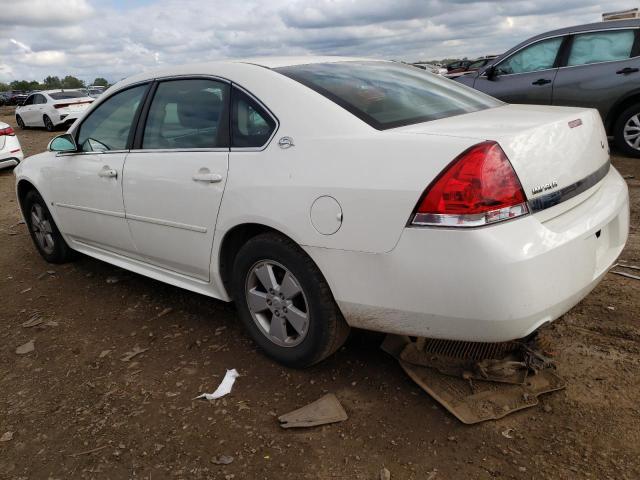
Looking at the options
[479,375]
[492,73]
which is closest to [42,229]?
[479,375]

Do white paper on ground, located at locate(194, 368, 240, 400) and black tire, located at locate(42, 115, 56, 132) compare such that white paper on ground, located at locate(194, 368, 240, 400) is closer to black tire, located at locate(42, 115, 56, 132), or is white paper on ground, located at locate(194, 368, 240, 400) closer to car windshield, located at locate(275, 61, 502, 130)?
car windshield, located at locate(275, 61, 502, 130)

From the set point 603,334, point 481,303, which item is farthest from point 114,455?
point 603,334

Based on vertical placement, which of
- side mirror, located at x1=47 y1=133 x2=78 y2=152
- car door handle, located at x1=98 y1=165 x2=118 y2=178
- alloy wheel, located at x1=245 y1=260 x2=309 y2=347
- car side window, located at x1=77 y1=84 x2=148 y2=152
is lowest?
alloy wheel, located at x1=245 y1=260 x2=309 y2=347

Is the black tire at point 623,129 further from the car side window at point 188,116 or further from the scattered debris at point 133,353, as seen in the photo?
the scattered debris at point 133,353

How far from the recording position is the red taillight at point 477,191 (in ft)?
6.66

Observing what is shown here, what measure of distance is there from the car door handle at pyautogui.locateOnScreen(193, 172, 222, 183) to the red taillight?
3.95ft

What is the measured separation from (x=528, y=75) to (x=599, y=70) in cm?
89

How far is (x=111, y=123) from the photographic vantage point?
382 cm

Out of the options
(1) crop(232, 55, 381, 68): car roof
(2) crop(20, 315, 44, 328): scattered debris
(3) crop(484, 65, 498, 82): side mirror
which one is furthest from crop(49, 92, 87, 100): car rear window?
(1) crop(232, 55, 381, 68): car roof

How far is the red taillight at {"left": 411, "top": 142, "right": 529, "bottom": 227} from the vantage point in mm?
2031

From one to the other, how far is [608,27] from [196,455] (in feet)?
24.4

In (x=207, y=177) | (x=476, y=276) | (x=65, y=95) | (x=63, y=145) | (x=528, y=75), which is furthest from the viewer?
(x=65, y=95)

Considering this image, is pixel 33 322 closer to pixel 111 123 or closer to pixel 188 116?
pixel 111 123

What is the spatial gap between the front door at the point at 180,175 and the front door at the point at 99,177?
163mm
